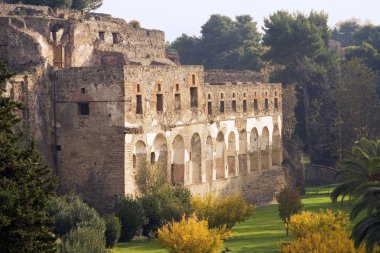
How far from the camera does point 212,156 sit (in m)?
58.7

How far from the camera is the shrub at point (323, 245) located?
34.6 metres

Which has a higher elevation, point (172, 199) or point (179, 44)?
point (179, 44)

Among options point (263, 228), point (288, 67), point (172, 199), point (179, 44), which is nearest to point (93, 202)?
point (172, 199)

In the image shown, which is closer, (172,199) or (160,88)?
(172,199)

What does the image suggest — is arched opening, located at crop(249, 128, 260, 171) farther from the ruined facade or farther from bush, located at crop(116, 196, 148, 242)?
bush, located at crop(116, 196, 148, 242)

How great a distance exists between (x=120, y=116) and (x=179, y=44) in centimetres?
5914

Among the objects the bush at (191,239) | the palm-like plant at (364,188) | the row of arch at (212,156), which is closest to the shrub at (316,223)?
the palm-like plant at (364,188)

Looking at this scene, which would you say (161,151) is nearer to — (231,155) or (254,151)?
(231,155)

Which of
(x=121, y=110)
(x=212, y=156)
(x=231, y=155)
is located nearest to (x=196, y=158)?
(x=212, y=156)

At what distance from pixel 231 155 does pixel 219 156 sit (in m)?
1.71

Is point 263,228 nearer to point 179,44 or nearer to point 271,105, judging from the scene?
point 271,105

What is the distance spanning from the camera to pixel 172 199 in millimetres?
47625

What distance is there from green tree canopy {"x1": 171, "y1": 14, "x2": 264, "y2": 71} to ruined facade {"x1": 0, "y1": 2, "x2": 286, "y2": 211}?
35164 millimetres

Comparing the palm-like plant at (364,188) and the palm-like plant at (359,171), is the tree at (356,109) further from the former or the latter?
the palm-like plant at (359,171)
